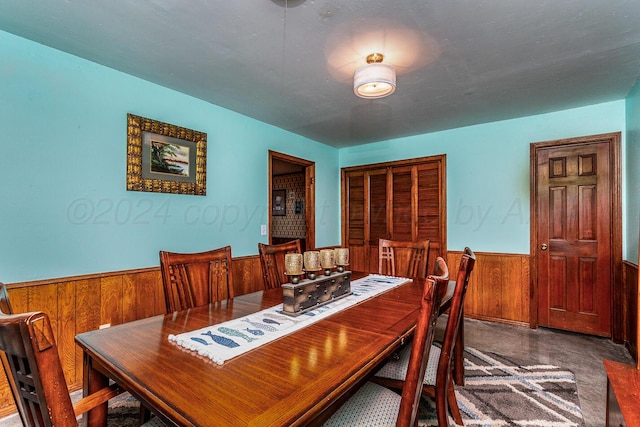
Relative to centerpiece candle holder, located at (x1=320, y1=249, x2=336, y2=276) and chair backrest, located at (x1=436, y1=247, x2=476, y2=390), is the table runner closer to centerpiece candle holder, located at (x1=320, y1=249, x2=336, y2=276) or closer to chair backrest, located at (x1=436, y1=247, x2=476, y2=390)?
centerpiece candle holder, located at (x1=320, y1=249, x2=336, y2=276)

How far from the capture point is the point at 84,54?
2160 mm

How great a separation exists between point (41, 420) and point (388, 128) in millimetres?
3864

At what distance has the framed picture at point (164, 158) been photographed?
8.18 feet

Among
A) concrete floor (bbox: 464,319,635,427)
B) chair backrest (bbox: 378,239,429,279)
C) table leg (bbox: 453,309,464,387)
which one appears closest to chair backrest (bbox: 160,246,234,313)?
chair backrest (bbox: 378,239,429,279)

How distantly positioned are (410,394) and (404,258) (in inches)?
76.4

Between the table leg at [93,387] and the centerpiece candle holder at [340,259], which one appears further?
the centerpiece candle holder at [340,259]

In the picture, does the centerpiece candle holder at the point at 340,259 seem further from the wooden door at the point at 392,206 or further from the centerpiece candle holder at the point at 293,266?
the wooden door at the point at 392,206

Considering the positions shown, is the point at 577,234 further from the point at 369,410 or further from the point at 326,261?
the point at 369,410

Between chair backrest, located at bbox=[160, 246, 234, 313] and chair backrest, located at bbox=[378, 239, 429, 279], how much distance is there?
147 cm

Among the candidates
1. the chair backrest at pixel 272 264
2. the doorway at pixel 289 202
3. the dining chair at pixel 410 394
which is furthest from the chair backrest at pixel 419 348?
the doorway at pixel 289 202

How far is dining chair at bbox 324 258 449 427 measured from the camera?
2.91 feet

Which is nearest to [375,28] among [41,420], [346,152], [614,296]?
[41,420]

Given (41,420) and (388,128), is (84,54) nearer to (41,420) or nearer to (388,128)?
(41,420)

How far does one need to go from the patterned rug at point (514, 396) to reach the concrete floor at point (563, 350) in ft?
0.27
